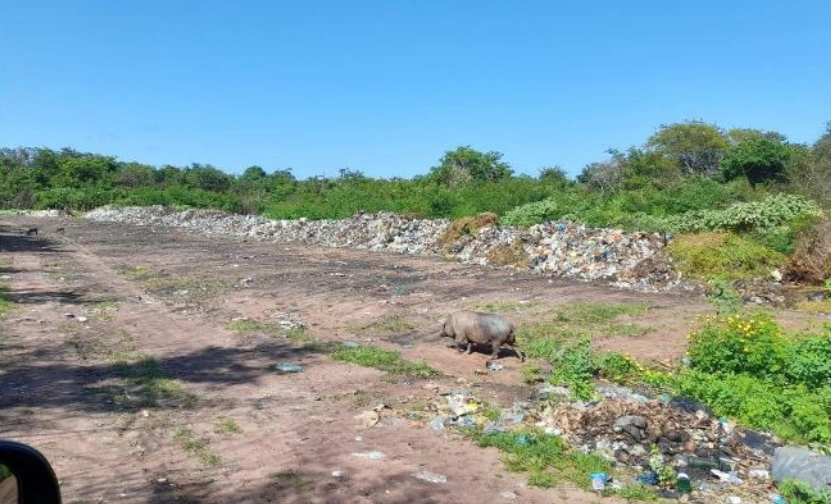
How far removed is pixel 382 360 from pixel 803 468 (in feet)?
15.1

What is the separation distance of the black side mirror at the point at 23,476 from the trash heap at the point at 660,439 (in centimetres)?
396

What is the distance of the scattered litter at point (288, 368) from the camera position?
763 centimetres

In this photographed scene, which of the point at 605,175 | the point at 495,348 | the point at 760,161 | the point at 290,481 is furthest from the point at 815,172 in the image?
the point at 290,481

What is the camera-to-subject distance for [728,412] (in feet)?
20.7

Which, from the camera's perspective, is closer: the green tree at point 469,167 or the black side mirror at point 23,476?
the black side mirror at point 23,476

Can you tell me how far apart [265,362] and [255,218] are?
2676 centimetres

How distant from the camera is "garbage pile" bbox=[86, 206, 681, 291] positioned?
1538 centimetres

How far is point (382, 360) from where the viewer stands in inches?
316

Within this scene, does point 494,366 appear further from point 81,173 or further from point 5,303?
point 81,173

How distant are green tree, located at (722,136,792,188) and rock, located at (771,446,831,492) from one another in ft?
81.9

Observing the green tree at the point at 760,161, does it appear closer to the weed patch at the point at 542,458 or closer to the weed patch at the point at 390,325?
the weed patch at the point at 390,325

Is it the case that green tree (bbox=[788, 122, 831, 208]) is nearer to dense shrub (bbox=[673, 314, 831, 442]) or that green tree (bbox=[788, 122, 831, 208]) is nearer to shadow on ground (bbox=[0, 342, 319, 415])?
dense shrub (bbox=[673, 314, 831, 442])

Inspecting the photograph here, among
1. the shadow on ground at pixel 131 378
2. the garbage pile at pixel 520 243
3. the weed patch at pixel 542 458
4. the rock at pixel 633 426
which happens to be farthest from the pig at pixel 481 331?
the garbage pile at pixel 520 243

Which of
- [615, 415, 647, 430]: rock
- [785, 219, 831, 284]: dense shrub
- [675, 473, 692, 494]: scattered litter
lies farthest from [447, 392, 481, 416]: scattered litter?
[785, 219, 831, 284]: dense shrub
